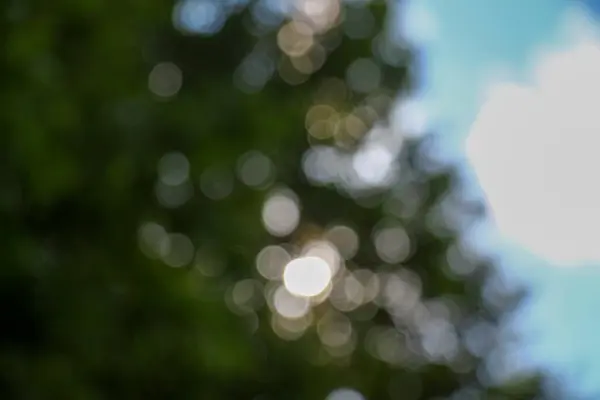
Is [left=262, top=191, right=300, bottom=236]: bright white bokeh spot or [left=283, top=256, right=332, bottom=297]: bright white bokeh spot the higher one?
[left=262, top=191, right=300, bottom=236]: bright white bokeh spot

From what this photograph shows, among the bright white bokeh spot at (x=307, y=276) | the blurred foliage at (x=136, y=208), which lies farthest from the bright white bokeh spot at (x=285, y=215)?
the blurred foliage at (x=136, y=208)

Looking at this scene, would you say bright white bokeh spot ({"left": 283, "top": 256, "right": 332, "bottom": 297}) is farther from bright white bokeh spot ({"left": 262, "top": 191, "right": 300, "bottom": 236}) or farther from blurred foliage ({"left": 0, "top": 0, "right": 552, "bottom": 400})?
blurred foliage ({"left": 0, "top": 0, "right": 552, "bottom": 400})

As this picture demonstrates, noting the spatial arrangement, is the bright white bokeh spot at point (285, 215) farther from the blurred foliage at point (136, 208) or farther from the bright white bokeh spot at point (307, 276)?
the blurred foliage at point (136, 208)

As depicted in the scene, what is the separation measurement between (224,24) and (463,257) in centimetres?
111

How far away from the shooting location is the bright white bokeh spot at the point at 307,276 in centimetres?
226

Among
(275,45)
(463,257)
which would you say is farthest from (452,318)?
(275,45)

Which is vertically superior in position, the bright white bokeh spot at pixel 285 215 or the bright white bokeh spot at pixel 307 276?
the bright white bokeh spot at pixel 285 215

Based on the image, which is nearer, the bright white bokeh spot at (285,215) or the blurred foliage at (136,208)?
the blurred foliage at (136,208)

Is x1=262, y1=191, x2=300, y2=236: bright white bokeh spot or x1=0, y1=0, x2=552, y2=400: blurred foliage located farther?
x1=262, y1=191, x2=300, y2=236: bright white bokeh spot

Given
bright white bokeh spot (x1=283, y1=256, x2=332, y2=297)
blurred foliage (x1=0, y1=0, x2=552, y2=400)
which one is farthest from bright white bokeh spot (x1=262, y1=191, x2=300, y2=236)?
blurred foliage (x1=0, y1=0, x2=552, y2=400)

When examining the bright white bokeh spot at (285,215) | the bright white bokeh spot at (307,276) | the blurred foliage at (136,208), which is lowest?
the blurred foliage at (136,208)

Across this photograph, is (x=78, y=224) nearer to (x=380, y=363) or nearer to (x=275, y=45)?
(x=275, y=45)

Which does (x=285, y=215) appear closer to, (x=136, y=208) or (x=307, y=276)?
(x=307, y=276)

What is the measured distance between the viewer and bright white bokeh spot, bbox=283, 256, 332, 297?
2258 millimetres
